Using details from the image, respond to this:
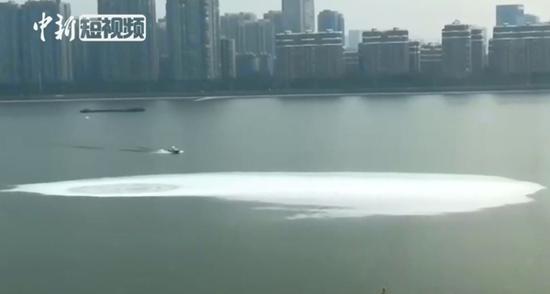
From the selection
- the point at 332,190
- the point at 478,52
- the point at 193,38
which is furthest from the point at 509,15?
the point at 332,190

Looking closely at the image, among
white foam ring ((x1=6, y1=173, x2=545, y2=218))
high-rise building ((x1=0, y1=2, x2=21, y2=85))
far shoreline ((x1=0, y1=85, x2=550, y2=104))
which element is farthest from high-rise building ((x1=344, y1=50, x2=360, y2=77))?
white foam ring ((x1=6, y1=173, x2=545, y2=218))

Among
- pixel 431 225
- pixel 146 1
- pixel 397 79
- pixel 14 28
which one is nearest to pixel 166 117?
pixel 146 1

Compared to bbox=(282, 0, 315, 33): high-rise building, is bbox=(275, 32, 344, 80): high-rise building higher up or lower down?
lower down

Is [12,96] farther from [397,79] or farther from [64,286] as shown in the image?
[64,286]

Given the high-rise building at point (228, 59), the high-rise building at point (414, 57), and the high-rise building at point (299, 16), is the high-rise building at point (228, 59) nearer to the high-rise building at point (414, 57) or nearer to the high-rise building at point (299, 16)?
the high-rise building at point (299, 16)

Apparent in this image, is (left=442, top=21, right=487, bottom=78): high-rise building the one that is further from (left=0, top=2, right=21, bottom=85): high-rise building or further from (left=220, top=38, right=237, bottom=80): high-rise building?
(left=0, top=2, right=21, bottom=85): high-rise building

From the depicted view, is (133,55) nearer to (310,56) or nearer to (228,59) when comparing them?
(228,59)

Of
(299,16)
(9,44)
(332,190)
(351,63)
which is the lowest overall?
(332,190)
